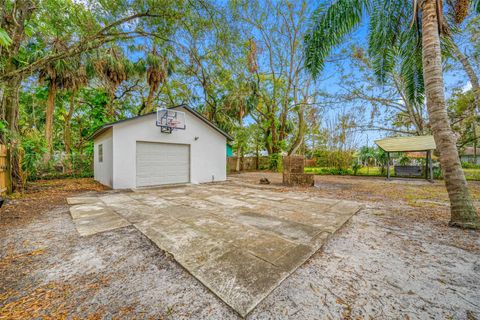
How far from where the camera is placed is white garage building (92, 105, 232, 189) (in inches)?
287

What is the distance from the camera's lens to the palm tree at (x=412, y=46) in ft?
11.1

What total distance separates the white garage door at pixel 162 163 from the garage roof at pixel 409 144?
11632mm

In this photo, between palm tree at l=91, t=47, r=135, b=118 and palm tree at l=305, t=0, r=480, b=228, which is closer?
palm tree at l=305, t=0, r=480, b=228

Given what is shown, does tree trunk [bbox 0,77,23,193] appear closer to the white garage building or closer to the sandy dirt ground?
the white garage building

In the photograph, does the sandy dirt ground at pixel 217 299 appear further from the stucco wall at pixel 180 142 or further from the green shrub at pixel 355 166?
the green shrub at pixel 355 166

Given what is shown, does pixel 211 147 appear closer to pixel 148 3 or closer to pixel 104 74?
pixel 148 3

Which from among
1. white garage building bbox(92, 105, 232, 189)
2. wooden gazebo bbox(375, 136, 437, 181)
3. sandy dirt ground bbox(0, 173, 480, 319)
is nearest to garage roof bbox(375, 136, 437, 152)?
wooden gazebo bbox(375, 136, 437, 181)

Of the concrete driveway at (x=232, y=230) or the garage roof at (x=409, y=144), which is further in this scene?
the garage roof at (x=409, y=144)

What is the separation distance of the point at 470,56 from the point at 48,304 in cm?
1790

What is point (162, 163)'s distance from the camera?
837 cm

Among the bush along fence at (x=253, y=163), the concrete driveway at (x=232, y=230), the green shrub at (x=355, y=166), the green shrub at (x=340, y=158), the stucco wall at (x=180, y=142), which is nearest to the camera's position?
the concrete driveway at (x=232, y=230)

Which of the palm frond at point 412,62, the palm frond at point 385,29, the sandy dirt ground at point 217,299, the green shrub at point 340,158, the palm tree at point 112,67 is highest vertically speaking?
the palm tree at point 112,67

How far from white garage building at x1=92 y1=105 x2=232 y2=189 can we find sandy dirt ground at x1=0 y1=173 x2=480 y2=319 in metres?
4.25

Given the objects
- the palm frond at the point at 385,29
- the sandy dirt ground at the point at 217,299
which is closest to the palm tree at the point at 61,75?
the sandy dirt ground at the point at 217,299
